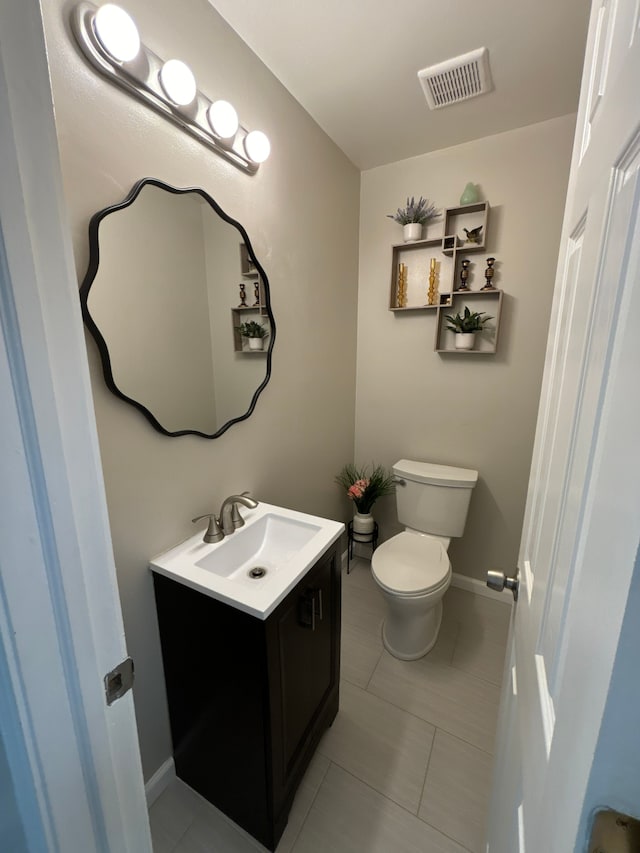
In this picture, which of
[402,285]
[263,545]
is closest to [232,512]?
[263,545]

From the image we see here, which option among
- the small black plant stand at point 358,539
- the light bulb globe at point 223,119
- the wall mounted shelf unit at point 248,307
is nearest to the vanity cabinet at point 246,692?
the wall mounted shelf unit at point 248,307

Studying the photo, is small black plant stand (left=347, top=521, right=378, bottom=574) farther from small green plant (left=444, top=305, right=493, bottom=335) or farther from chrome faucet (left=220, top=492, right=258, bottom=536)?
small green plant (left=444, top=305, right=493, bottom=335)

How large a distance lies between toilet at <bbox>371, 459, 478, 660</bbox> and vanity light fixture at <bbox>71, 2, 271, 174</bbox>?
170cm

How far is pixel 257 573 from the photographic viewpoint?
4.06 ft

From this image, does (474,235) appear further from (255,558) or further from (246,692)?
(246,692)

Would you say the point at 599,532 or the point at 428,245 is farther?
the point at 428,245

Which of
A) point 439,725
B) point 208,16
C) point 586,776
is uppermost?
point 208,16

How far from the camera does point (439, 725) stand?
1430 millimetres

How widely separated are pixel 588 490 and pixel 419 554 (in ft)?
5.12

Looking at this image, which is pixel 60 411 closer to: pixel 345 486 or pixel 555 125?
pixel 345 486

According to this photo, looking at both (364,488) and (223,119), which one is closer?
(223,119)

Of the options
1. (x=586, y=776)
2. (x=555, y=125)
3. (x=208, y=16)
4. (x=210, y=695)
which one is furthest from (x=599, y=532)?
(x=555, y=125)

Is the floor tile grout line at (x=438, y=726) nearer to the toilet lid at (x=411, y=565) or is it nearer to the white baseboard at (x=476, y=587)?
the toilet lid at (x=411, y=565)

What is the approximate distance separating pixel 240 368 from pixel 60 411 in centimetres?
96
